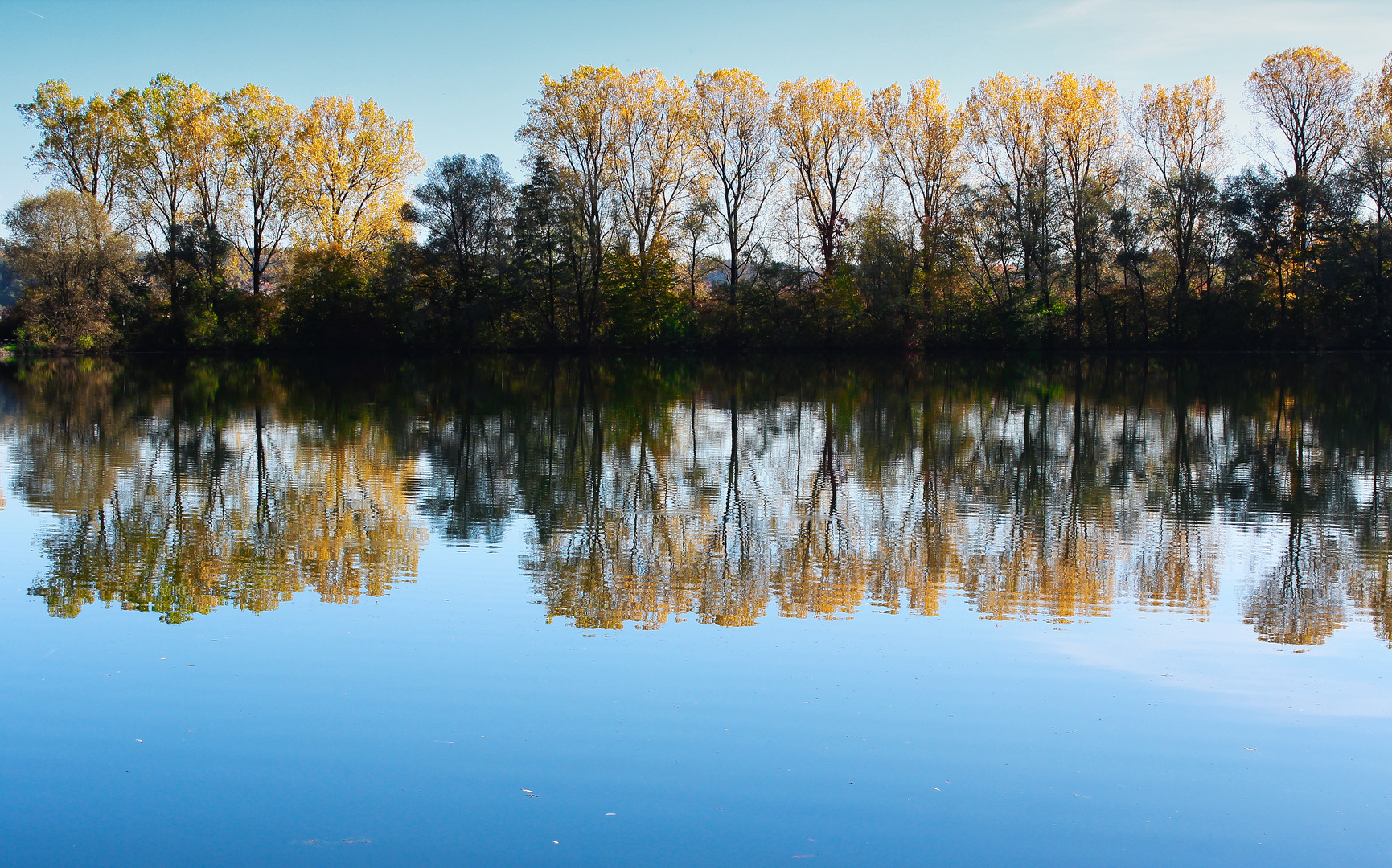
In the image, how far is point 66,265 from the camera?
45656 mm

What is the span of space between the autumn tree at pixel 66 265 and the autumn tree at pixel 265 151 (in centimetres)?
647

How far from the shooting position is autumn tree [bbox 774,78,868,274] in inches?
1998

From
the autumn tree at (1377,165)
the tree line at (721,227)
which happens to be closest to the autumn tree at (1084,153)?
the tree line at (721,227)

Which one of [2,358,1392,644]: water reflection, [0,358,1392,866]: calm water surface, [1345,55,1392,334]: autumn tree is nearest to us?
[0,358,1392,866]: calm water surface

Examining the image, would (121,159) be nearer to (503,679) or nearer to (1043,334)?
(1043,334)

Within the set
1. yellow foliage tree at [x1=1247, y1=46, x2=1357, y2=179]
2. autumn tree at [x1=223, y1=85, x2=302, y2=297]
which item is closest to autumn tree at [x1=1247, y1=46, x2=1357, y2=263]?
yellow foliage tree at [x1=1247, y1=46, x2=1357, y2=179]

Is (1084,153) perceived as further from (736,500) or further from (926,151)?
(736,500)

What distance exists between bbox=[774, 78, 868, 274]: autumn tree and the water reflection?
2892cm

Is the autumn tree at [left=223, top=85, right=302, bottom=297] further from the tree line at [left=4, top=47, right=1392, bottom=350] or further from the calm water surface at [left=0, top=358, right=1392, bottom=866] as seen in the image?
the calm water surface at [left=0, top=358, right=1392, bottom=866]

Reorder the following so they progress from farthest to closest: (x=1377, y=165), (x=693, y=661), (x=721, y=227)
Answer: (x=721, y=227) → (x=1377, y=165) → (x=693, y=661)

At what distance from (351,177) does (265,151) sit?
4.12 m

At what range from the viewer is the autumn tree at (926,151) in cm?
5031

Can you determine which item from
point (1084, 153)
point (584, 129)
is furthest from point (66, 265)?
point (1084, 153)

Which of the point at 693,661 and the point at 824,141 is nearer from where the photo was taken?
the point at 693,661
